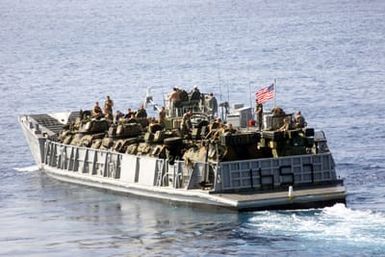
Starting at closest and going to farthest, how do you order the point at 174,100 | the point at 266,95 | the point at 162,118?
the point at 266,95, the point at 162,118, the point at 174,100

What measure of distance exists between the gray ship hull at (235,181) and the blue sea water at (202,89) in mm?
490

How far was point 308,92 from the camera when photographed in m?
105

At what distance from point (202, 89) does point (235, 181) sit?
162 feet

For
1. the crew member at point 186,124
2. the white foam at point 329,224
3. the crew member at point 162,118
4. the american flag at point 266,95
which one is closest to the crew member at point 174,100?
the crew member at point 162,118

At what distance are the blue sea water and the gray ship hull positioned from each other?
49 cm

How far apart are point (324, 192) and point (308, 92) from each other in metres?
46.0

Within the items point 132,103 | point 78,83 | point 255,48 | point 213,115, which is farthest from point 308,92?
point 255,48

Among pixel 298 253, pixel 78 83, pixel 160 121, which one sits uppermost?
pixel 78 83

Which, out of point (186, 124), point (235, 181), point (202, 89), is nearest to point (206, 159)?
point (235, 181)

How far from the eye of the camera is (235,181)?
60.1m

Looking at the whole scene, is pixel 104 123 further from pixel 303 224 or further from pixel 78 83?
pixel 78 83

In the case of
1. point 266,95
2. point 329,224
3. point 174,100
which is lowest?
point 329,224

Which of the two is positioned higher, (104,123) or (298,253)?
(104,123)

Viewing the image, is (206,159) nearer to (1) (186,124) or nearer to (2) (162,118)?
(1) (186,124)
